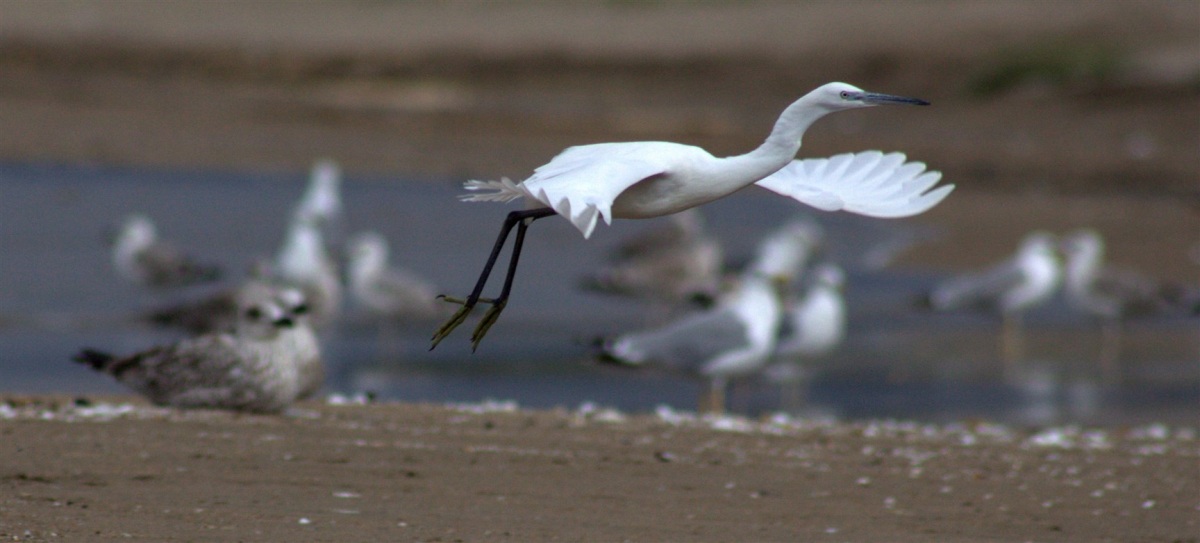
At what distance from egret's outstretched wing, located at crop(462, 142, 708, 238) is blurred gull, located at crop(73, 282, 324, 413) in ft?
8.86

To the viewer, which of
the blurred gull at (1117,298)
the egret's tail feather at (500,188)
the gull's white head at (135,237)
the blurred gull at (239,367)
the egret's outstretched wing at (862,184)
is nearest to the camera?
the egret's tail feather at (500,188)

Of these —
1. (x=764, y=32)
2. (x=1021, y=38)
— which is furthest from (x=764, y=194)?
(x=764, y=32)

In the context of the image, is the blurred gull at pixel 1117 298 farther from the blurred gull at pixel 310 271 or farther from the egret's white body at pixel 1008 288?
the blurred gull at pixel 310 271

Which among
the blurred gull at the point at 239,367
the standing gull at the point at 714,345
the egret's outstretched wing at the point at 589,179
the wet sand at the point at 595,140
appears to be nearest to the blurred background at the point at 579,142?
the wet sand at the point at 595,140

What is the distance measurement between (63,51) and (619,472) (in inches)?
1453

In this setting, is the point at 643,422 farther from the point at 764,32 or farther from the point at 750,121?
the point at 764,32

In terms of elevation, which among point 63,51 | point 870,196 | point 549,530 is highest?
point 63,51

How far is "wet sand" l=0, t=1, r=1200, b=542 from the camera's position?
680 centimetres

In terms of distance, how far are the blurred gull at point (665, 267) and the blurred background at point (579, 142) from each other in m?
0.26

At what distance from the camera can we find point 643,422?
9.20 metres

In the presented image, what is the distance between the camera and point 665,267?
1673cm

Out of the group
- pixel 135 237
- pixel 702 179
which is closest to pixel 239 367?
pixel 702 179

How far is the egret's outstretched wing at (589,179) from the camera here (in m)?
5.40

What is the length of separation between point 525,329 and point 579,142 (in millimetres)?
14368
